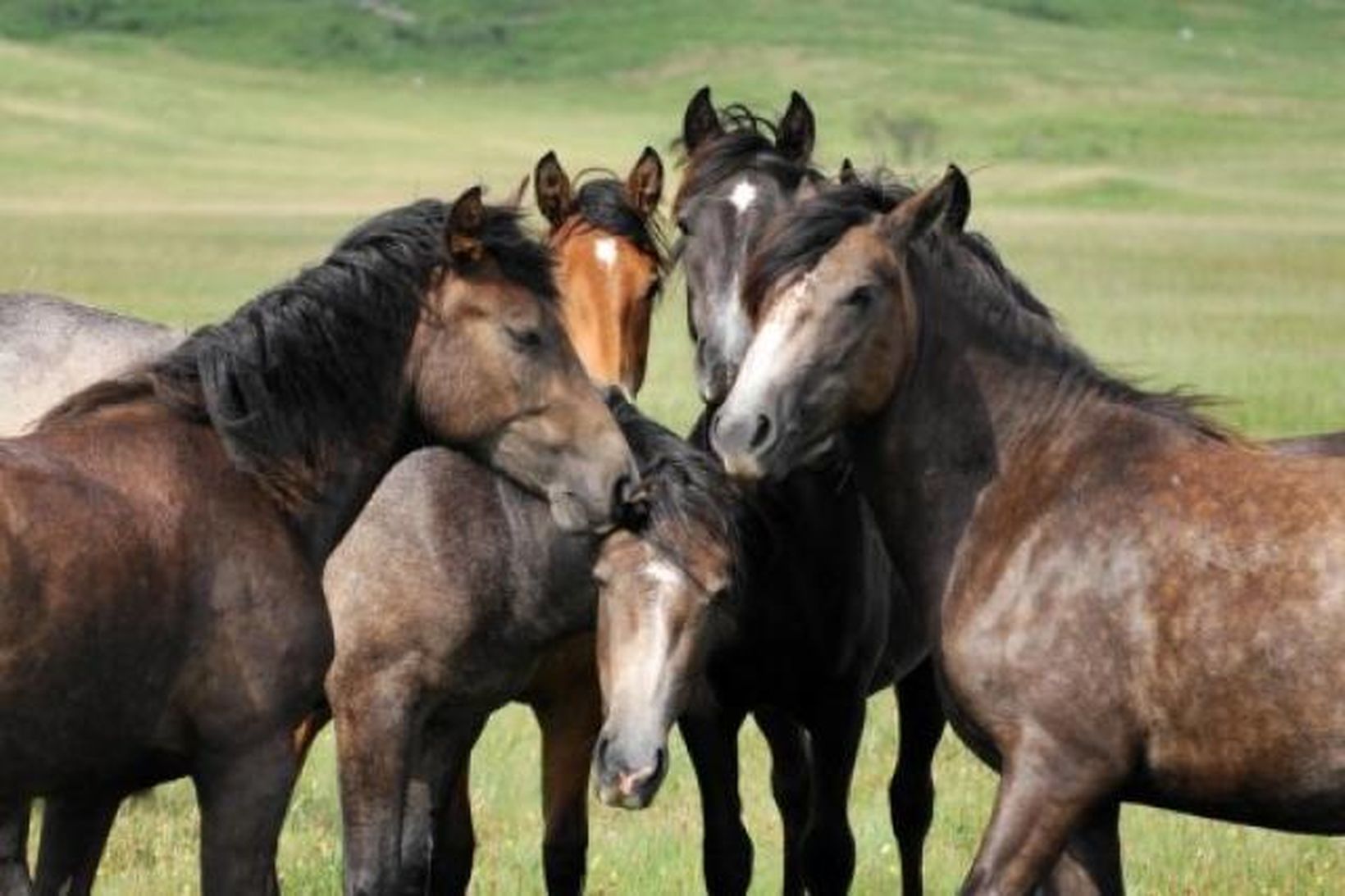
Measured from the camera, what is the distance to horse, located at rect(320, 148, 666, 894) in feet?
23.5

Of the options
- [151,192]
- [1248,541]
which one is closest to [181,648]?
[1248,541]

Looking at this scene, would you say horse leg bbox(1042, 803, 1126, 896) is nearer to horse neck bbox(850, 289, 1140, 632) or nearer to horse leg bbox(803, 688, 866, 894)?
horse neck bbox(850, 289, 1140, 632)

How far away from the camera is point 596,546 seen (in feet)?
21.7

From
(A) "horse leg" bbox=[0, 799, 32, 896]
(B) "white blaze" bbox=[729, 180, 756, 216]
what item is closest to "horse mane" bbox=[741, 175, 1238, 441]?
(B) "white blaze" bbox=[729, 180, 756, 216]

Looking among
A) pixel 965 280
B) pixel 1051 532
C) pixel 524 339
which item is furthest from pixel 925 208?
pixel 524 339

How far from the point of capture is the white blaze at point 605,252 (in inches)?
321

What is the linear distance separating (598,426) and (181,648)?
3.91ft

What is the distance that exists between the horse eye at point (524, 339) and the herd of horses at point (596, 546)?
13 millimetres

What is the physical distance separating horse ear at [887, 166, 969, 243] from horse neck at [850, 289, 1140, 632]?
0.70 ft

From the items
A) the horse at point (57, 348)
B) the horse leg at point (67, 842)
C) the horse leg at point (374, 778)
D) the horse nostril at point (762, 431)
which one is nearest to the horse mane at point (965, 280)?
the horse nostril at point (762, 431)

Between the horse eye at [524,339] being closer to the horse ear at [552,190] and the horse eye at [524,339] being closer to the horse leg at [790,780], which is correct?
the horse ear at [552,190]

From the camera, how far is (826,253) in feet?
21.2

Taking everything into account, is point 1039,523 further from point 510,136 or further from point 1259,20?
point 1259,20

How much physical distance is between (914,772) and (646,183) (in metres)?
2.25
